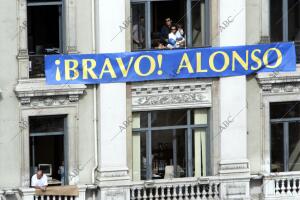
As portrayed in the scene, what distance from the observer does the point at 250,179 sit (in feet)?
198

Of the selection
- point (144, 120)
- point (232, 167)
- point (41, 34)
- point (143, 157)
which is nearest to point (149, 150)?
point (143, 157)

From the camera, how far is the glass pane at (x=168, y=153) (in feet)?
197

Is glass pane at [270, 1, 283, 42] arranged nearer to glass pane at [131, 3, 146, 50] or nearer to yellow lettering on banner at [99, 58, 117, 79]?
glass pane at [131, 3, 146, 50]

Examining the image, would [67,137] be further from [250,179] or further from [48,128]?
[250,179]

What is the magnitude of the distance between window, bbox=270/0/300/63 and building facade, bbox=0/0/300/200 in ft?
0.14

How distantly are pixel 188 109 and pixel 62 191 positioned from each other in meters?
6.33

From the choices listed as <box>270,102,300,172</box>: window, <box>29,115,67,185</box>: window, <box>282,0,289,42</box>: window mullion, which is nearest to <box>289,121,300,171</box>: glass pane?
<box>270,102,300,172</box>: window

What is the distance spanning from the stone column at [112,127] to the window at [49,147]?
1.58 metres

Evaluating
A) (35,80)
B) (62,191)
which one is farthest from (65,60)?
(62,191)

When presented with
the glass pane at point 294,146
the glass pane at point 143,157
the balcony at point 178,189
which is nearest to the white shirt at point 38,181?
the balcony at point 178,189

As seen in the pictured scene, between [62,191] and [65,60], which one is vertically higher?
[65,60]

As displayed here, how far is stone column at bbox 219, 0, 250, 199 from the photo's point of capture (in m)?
59.6

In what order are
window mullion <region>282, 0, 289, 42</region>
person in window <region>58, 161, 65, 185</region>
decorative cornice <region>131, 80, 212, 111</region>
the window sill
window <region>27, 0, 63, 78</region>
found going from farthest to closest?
window mullion <region>282, 0, 289, 42</region>
decorative cornice <region>131, 80, 212, 111</region>
person in window <region>58, 161, 65, 185</region>
window <region>27, 0, 63, 78</region>
the window sill

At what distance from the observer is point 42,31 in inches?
2301
